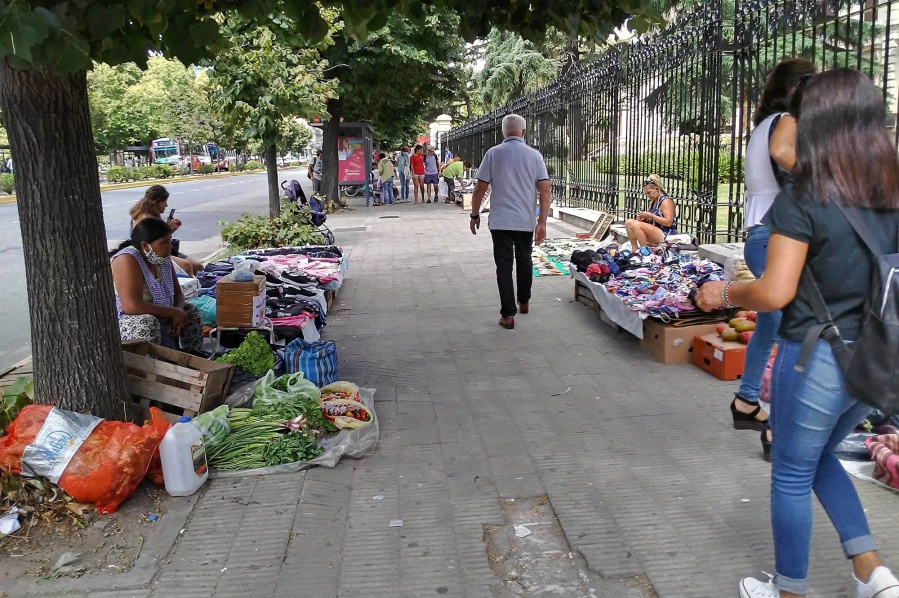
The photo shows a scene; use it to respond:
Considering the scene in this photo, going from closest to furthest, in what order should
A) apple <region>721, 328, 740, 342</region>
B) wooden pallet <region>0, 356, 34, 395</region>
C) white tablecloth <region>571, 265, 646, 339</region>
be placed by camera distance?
1. apple <region>721, 328, 740, 342</region>
2. wooden pallet <region>0, 356, 34, 395</region>
3. white tablecloth <region>571, 265, 646, 339</region>

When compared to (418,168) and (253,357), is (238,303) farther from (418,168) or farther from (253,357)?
(418,168)

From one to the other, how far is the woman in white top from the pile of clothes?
5.66 feet

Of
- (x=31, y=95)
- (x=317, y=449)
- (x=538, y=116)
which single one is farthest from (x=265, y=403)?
(x=538, y=116)

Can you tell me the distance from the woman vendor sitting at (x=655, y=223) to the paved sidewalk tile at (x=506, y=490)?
3.13m

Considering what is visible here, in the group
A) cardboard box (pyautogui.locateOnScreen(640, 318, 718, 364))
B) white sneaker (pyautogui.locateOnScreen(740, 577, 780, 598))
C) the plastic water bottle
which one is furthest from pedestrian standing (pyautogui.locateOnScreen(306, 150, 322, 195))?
white sneaker (pyautogui.locateOnScreen(740, 577, 780, 598))

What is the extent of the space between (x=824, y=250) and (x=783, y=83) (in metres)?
2.07

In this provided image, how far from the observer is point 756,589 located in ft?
8.96

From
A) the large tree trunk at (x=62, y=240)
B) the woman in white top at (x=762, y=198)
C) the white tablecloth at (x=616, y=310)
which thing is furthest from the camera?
the white tablecloth at (x=616, y=310)

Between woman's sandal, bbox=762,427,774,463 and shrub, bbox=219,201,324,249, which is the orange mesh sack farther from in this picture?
shrub, bbox=219,201,324,249

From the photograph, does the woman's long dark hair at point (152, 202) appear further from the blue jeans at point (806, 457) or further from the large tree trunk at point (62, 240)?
the blue jeans at point (806, 457)

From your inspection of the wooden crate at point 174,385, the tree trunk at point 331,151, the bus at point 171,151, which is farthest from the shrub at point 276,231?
the bus at point 171,151

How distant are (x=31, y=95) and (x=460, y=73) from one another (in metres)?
20.7

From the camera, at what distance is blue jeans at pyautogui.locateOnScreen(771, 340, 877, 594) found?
2365 millimetres

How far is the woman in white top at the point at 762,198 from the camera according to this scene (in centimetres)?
399
